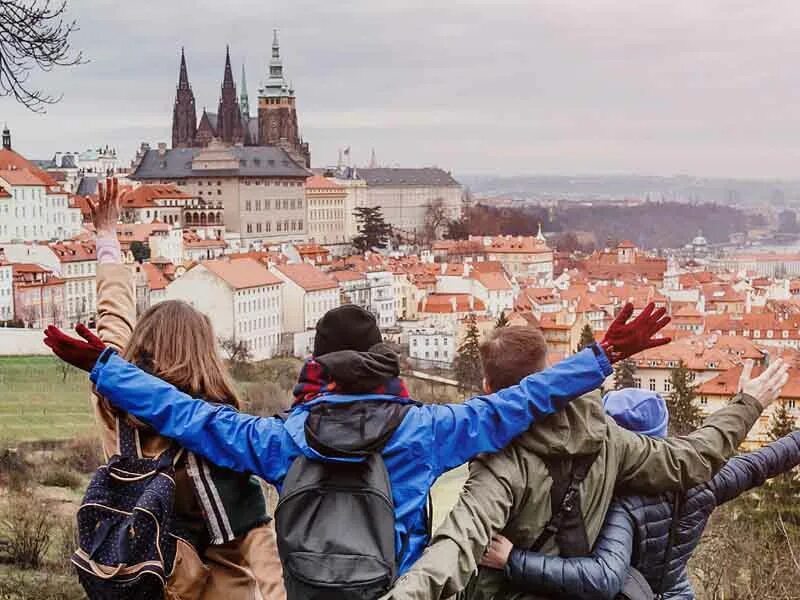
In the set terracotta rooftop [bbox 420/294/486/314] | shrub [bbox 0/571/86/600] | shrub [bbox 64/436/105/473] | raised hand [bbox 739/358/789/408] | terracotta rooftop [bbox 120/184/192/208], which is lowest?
terracotta rooftop [bbox 420/294/486/314]

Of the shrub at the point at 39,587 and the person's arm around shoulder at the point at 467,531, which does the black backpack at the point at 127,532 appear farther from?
the shrub at the point at 39,587

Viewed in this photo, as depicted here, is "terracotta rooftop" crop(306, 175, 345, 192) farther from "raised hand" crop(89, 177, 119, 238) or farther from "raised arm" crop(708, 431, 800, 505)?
"raised arm" crop(708, 431, 800, 505)

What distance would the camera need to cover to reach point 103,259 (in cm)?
194

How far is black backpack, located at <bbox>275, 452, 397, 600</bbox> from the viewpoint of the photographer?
1.41m

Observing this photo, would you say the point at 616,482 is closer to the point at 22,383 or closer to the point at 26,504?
the point at 26,504

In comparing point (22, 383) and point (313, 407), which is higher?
point (313, 407)

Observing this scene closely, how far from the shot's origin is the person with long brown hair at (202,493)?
1.59 meters

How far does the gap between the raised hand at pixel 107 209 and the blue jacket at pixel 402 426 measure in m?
0.47

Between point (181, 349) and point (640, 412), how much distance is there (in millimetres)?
647

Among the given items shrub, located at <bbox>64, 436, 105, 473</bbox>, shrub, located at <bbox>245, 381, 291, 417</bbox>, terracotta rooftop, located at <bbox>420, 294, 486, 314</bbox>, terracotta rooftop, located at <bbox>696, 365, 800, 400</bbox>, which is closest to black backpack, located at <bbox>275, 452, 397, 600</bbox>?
shrub, located at <bbox>64, 436, 105, 473</bbox>

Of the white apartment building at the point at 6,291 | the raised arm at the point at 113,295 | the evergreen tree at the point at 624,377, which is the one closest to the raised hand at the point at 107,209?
the raised arm at the point at 113,295

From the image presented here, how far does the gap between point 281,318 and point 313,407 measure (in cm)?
3220

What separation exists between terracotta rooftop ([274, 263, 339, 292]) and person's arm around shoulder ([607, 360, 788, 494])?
Result: 3223 cm

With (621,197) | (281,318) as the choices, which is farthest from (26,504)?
(621,197)
